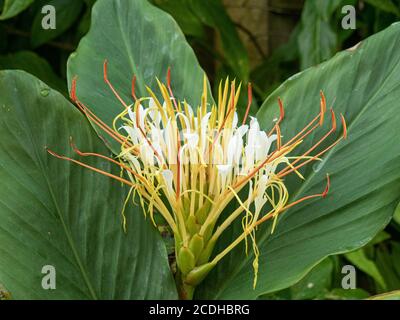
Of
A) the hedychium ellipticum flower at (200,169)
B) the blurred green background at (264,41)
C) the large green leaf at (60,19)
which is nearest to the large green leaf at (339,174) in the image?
the hedychium ellipticum flower at (200,169)

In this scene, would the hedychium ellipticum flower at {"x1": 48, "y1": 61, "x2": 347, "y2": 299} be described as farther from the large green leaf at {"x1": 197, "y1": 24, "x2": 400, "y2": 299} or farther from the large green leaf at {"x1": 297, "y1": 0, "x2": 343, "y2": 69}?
the large green leaf at {"x1": 297, "y1": 0, "x2": 343, "y2": 69}

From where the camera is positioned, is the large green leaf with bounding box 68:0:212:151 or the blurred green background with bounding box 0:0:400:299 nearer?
the large green leaf with bounding box 68:0:212:151

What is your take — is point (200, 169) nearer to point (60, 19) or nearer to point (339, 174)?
point (339, 174)

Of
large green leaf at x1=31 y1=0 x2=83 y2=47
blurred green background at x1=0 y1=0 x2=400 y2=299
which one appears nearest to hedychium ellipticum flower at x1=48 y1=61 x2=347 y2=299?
blurred green background at x1=0 y1=0 x2=400 y2=299

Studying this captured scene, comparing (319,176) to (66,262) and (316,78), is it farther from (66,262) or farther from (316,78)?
(66,262)

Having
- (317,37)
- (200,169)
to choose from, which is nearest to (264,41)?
(317,37)

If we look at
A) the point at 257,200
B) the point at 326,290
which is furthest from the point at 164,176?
the point at 326,290
